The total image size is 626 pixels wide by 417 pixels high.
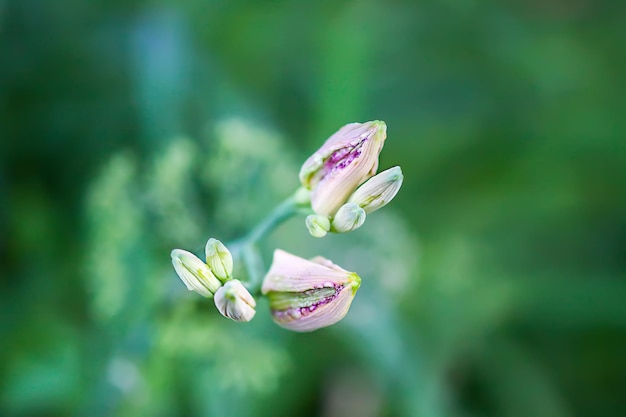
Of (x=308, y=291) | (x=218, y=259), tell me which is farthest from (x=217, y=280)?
(x=308, y=291)

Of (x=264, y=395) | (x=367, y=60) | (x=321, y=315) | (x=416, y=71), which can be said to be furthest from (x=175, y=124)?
(x=321, y=315)

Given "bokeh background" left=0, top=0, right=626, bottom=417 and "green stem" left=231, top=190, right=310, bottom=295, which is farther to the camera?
"bokeh background" left=0, top=0, right=626, bottom=417

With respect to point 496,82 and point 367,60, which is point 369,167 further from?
point 496,82

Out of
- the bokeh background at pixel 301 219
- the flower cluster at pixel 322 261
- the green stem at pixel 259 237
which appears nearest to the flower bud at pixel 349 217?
the flower cluster at pixel 322 261

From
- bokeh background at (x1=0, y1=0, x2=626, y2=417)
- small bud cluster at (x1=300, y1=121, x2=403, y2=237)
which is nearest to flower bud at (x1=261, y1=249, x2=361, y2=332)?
small bud cluster at (x1=300, y1=121, x2=403, y2=237)

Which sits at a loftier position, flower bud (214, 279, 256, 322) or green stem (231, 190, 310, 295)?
green stem (231, 190, 310, 295)

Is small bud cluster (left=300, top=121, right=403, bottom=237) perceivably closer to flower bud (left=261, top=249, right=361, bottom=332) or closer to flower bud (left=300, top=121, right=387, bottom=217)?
flower bud (left=300, top=121, right=387, bottom=217)

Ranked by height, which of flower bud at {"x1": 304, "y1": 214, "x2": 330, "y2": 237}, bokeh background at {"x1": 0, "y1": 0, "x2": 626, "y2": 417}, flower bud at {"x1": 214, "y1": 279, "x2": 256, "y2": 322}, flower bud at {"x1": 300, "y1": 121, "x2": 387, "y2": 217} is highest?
bokeh background at {"x1": 0, "y1": 0, "x2": 626, "y2": 417}
